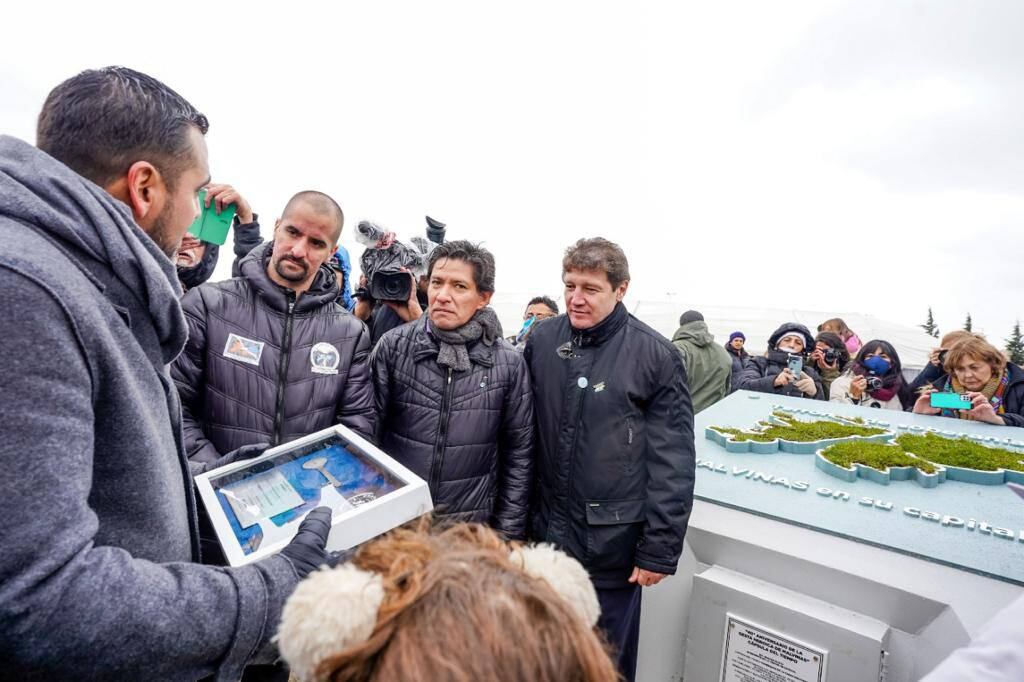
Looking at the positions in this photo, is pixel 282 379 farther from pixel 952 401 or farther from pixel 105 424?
pixel 952 401

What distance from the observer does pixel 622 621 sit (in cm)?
267

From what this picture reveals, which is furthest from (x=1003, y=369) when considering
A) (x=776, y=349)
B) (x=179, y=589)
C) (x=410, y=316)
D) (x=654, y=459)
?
(x=179, y=589)

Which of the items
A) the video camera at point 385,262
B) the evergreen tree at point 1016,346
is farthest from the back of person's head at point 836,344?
the evergreen tree at point 1016,346

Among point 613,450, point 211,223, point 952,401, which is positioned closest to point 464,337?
point 613,450

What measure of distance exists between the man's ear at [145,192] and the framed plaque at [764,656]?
2.78 meters

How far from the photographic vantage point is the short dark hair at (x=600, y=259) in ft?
9.37

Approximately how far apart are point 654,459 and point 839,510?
0.91 metres

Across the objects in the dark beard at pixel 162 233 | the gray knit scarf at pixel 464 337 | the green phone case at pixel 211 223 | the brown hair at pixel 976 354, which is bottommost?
the gray knit scarf at pixel 464 337

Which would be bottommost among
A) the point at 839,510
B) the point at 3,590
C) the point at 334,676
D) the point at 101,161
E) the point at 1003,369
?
the point at 839,510

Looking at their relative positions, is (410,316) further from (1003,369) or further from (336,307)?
(1003,369)

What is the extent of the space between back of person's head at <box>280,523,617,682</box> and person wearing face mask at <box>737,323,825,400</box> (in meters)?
5.22

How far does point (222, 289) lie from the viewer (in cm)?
240

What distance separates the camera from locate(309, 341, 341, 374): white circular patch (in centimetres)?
241

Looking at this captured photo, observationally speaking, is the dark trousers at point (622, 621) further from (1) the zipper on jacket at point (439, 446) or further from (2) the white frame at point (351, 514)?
(2) the white frame at point (351, 514)
